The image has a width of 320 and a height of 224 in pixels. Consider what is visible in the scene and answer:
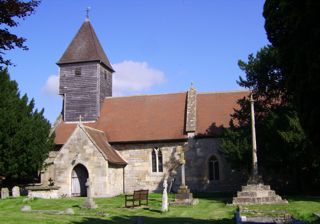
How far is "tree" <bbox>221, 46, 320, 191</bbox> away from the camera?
73.0ft

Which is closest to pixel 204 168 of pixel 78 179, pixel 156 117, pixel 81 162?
pixel 156 117

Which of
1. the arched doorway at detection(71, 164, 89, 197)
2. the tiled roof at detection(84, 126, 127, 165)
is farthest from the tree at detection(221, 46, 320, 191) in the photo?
the arched doorway at detection(71, 164, 89, 197)

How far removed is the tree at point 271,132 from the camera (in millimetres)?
22266

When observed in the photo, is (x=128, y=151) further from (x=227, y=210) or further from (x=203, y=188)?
(x=227, y=210)

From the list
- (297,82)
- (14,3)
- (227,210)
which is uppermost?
(14,3)

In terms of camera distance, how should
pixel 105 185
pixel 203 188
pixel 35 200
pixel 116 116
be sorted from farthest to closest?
pixel 116 116, pixel 203 188, pixel 105 185, pixel 35 200

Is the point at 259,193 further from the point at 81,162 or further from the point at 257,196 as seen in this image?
the point at 81,162

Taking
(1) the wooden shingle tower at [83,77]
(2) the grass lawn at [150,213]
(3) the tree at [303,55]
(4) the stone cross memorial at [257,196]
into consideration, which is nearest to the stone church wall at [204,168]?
(2) the grass lawn at [150,213]

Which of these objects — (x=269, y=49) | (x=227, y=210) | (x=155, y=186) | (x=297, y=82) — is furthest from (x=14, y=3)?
(x=155, y=186)

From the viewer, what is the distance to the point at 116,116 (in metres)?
32.8

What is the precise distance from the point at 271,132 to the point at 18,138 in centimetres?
1609

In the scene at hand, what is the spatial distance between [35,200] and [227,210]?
1123 cm

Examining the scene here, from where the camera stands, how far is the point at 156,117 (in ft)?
105

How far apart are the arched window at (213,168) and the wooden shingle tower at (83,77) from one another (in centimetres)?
1011
